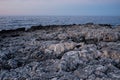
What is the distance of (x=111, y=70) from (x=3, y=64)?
261 inches

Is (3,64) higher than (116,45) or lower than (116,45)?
lower

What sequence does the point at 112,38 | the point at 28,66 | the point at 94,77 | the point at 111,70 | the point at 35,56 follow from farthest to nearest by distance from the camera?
the point at 112,38, the point at 35,56, the point at 28,66, the point at 111,70, the point at 94,77

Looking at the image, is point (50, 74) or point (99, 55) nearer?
point (50, 74)

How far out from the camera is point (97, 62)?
12.7 meters

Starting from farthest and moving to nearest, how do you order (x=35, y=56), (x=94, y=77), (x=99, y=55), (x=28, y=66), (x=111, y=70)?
(x=35, y=56) → (x=99, y=55) → (x=28, y=66) → (x=111, y=70) → (x=94, y=77)

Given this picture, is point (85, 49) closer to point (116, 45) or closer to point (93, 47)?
point (93, 47)

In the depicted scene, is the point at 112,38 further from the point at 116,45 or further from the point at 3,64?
the point at 3,64

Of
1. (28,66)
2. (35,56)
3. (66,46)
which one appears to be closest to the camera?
(28,66)

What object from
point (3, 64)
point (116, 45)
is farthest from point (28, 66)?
point (116, 45)

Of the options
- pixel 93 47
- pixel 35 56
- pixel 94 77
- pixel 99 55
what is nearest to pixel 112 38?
pixel 93 47

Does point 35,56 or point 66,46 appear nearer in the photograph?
point 35,56

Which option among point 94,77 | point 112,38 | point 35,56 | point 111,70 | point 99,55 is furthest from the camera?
point 112,38

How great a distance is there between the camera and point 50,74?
11352 millimetres

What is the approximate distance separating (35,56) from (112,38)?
8163mm
